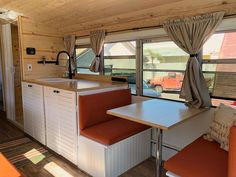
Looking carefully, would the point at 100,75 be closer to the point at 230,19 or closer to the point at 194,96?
the point at 194,96

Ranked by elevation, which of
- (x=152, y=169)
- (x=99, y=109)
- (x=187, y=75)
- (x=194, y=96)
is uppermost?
(x=187, y=75)

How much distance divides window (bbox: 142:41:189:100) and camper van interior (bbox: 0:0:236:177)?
12 mm

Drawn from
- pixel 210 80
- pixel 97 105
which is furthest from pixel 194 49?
pixel 97 105

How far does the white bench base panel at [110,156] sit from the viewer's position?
2.00 meters

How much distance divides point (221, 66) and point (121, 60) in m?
1.39

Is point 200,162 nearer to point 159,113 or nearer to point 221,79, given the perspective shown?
point 159,113

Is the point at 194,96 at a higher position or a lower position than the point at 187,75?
lower

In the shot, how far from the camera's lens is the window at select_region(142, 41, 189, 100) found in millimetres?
Result: 2363

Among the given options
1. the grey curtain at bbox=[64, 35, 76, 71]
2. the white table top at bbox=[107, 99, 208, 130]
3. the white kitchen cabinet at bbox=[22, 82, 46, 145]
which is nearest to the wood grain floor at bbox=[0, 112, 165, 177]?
the white kitchen cabinet at bbox=[22, 82, 46, 145]

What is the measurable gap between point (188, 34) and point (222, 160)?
1261 mm

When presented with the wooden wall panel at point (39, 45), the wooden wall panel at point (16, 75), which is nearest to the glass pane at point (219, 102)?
the wooden wall panel at point (39, 45)

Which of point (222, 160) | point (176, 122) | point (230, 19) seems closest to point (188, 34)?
point (230, 19)

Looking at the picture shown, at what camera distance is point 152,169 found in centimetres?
229

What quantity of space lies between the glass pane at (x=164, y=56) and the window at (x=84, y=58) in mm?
1154
